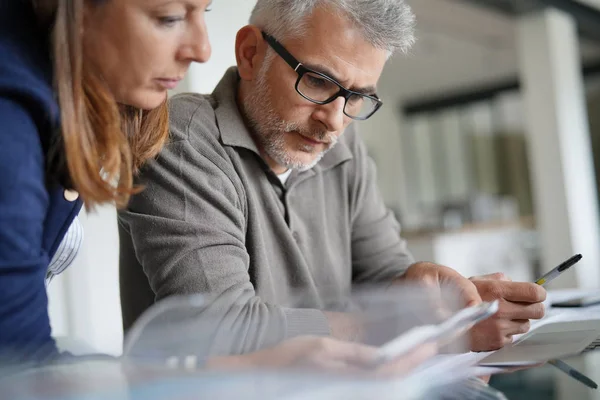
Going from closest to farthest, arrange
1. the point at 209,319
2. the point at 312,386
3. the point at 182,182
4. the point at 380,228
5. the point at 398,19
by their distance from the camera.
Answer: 1. the point at 312,386
2. the point at 209,319
3. the point at 182,182
4. the point at 398,19
5. the point at 380,228

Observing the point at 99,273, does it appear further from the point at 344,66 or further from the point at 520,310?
the point at 520,310

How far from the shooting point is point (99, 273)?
1005mm

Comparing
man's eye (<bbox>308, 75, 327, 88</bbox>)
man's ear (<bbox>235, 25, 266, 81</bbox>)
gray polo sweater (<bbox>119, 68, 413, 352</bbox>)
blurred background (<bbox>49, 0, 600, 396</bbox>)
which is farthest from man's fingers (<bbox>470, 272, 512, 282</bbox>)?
man's ear (<bbox>235, 25, 266, 81</bbox>)

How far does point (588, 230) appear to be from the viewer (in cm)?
462

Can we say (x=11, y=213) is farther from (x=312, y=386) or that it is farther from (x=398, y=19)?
(x=398, y=19)

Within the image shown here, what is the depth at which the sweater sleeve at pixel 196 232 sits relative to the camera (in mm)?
813


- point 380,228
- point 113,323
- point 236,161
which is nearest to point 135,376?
point 113,323

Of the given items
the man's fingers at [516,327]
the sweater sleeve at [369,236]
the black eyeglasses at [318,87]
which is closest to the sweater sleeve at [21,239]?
the black eyeglasses at [318,87]

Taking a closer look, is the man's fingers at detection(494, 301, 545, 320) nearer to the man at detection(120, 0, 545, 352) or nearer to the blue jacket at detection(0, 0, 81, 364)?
the man at detection(120, 0, 545, 352)

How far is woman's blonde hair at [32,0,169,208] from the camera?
2.00ft

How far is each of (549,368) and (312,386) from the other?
1.07 ft

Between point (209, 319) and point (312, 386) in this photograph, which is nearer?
point (312, 386)

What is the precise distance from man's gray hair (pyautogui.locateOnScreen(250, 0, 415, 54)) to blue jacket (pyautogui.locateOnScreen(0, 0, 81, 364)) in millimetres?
467

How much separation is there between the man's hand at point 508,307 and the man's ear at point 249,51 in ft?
1.58
